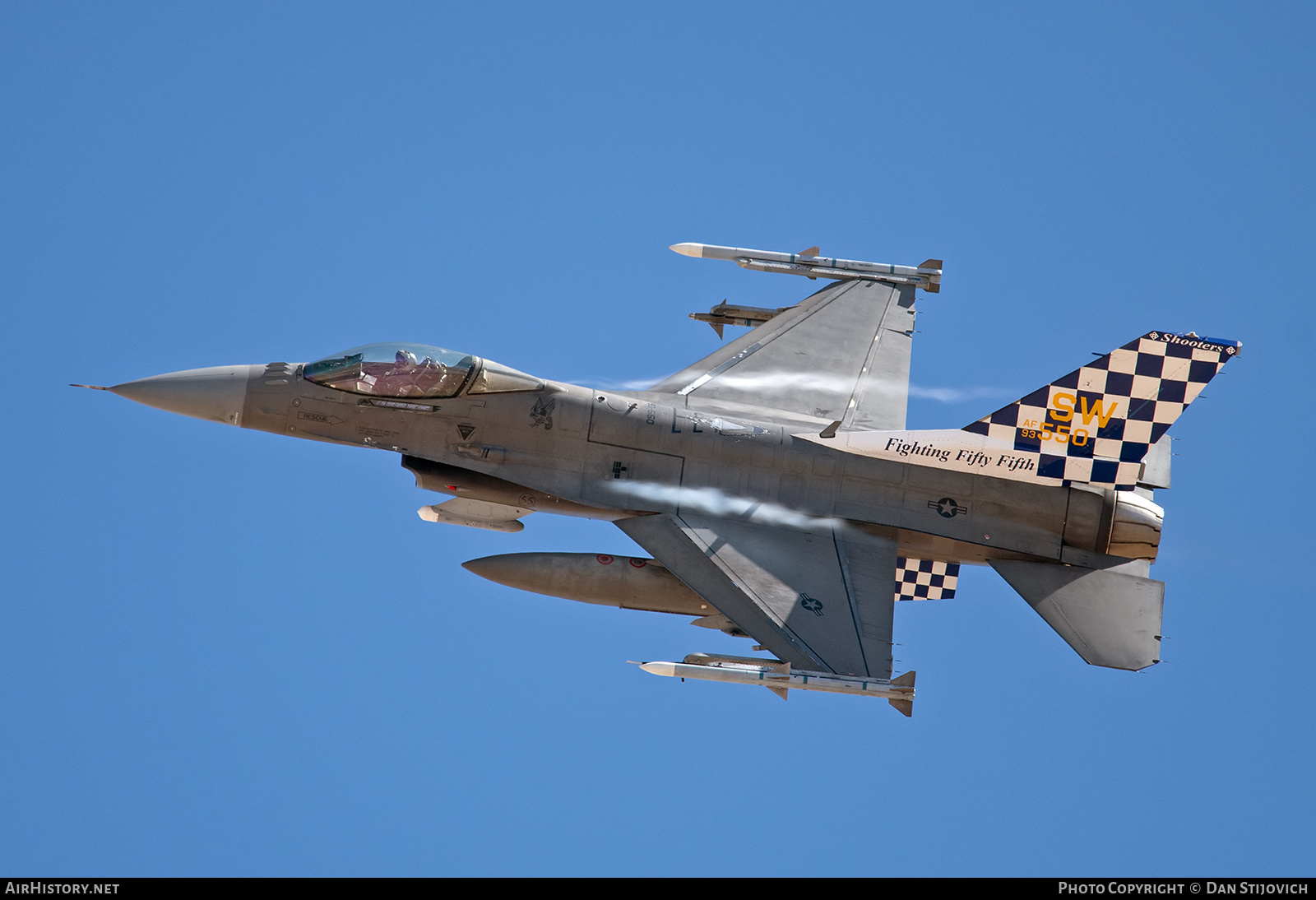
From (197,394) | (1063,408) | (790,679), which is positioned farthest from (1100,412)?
(197,394)

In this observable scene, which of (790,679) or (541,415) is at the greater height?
(541,415)

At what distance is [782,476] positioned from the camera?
2236 centimetres

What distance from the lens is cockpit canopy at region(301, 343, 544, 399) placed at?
22.0 meters

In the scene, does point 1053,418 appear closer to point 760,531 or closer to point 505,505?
point 760,531

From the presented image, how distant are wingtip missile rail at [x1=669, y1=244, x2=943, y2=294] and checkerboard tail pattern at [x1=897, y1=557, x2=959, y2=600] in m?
4.82

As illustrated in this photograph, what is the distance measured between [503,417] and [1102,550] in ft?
30.0

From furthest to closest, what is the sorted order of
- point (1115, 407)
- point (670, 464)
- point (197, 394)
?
point (670, 464)
point (197, 394)
point (1115, 407)

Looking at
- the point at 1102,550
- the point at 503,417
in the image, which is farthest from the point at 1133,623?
the point at 503,417

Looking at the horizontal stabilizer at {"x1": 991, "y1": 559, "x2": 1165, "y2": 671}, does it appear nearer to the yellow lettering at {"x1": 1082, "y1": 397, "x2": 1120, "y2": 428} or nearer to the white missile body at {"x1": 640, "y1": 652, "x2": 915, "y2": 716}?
the yellow lettering at {"x1": 1082, "y1": 397, "x2": 1120, "y2": 428}

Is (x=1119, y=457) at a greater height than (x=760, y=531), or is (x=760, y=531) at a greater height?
(x=1119, y=457)

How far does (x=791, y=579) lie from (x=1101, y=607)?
184 inches

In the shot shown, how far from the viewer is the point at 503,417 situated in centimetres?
2216

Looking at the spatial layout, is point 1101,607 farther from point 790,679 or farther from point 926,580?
point 790,679
